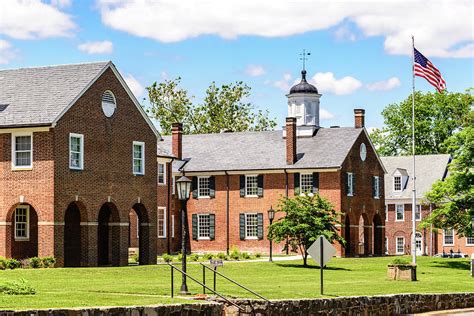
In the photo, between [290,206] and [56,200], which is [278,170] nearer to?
[290,206]

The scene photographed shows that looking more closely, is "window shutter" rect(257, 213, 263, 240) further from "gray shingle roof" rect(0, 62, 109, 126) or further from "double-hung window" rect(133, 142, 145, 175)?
"gray shingle roof" rect(0, 62, 109, 126)

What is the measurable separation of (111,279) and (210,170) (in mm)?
32805

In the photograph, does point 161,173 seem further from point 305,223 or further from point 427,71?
point 427,71

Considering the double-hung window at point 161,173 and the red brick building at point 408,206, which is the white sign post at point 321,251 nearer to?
the double-hung window at point 161,173

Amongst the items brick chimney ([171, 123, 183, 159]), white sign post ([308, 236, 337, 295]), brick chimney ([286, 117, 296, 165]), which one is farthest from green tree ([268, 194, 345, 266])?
white sign post ([308, 236, 337, 295])

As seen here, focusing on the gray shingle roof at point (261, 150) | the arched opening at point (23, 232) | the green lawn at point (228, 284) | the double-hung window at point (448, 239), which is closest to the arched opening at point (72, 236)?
the arched opening at point (23, 232)

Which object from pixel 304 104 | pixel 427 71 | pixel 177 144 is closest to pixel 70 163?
pixel 427 71

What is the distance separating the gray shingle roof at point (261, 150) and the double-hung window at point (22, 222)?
2030cm

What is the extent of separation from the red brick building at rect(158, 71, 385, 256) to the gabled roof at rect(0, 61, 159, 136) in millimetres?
18672

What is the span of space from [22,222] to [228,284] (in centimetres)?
1405

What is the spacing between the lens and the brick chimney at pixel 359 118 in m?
70.1

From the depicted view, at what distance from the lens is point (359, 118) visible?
70.2m

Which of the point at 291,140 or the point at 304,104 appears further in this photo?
the point at 304,104

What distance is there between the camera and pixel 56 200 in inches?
1716
